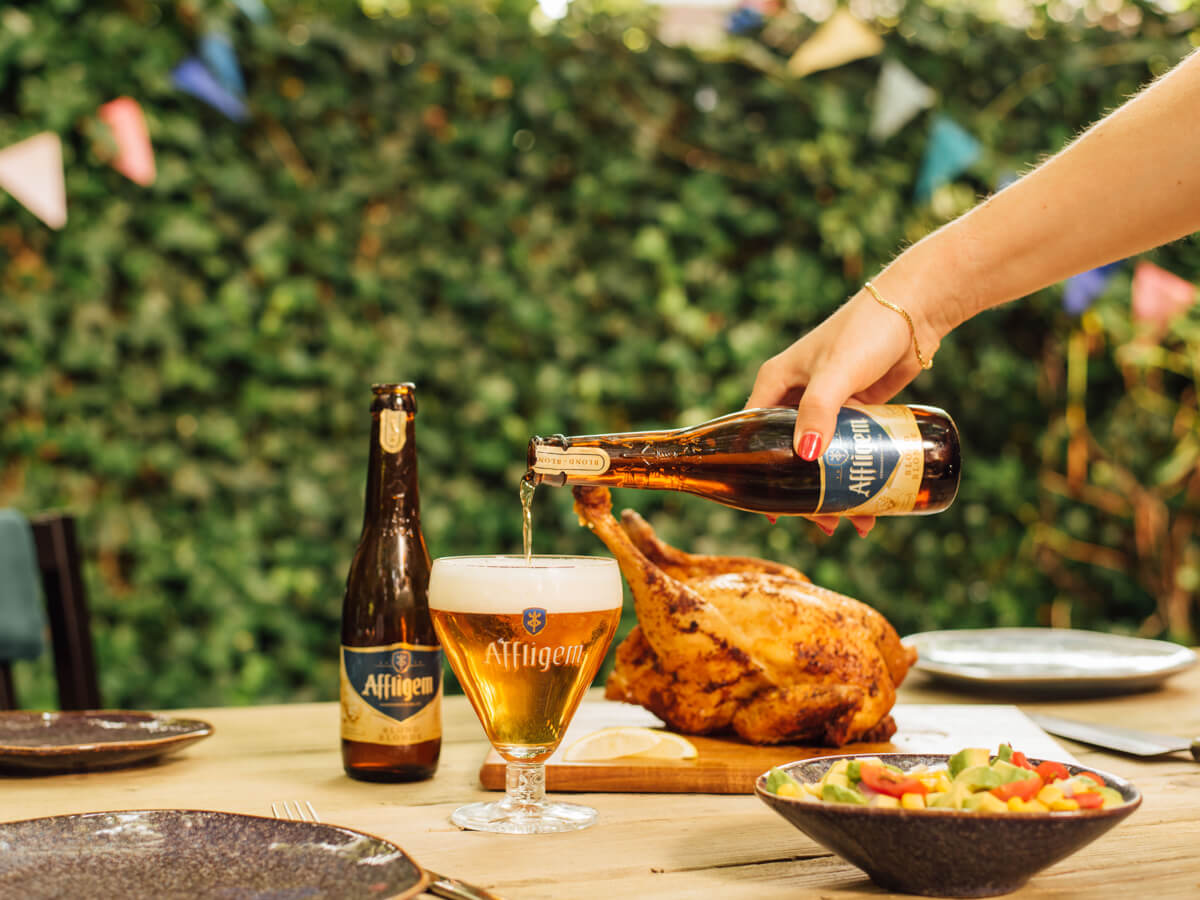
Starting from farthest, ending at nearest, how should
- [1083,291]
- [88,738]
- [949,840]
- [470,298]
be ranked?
[1083,291] < [470,298] < [88,738] < [949,840]

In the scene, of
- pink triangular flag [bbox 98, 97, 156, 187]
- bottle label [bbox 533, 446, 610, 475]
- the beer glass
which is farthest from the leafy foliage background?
the beer glass

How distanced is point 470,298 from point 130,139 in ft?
3.07

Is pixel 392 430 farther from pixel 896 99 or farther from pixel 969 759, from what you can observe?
pixel 896 99

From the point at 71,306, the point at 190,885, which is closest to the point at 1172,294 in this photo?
the point at 71,306

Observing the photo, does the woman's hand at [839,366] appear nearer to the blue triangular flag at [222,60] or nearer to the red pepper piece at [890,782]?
the red pepper piece at [890,782]

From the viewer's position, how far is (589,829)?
1.00 metres

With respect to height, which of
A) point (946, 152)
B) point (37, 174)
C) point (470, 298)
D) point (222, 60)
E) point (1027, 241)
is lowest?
point (1027, 241)

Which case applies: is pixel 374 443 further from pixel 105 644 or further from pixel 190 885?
pixel 105 644

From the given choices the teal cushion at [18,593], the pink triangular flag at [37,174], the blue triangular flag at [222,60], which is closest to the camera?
the teal cushion at [18,593]

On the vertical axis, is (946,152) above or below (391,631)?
above

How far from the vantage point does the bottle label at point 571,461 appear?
1150 mm

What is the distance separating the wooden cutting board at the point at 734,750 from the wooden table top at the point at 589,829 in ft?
0.07

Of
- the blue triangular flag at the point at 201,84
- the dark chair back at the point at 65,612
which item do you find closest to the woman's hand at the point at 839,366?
the dark chair back at the point at 65,612

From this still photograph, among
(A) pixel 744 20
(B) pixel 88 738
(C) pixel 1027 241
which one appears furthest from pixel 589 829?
(A) pixel 744 20
